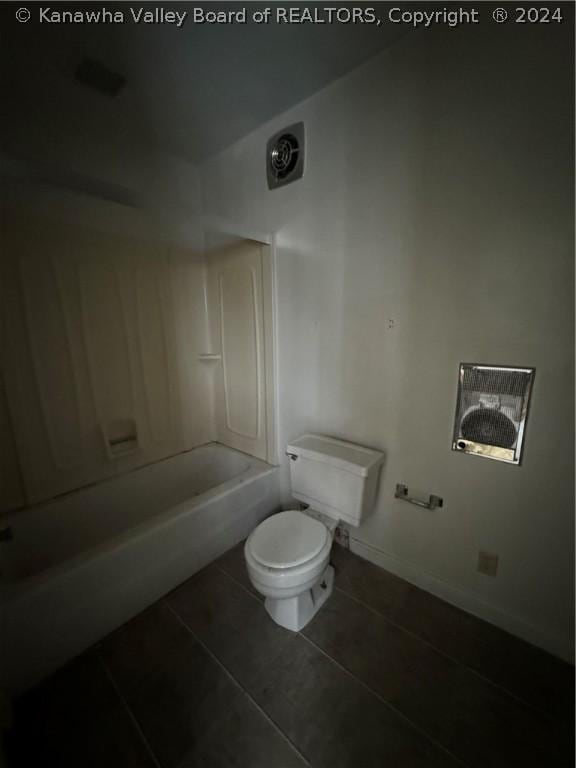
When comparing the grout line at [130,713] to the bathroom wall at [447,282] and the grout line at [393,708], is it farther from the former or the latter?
the bathroom wall at [447,282]

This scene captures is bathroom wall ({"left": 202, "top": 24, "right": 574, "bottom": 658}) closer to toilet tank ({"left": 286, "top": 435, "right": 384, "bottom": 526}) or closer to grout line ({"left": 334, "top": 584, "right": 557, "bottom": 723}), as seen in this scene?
toilet tank ({"left": 286, "top": 435, "right": 384, "bottom": 526})

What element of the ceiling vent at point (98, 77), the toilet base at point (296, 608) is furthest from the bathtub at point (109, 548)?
the ceiling vent at point (98, 77)

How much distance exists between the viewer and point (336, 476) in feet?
4.73

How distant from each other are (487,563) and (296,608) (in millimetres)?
875

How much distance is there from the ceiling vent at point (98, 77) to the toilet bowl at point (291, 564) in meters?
2.26

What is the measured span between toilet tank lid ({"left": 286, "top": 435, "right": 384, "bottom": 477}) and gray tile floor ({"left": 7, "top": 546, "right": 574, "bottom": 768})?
0.69 m

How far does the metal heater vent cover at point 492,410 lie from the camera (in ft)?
3.60

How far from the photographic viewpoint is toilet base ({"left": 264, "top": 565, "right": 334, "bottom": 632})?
4.17 ft

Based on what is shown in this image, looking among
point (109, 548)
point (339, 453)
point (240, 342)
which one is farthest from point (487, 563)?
point (240, 342)

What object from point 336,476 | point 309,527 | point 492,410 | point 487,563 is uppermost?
point 492,410

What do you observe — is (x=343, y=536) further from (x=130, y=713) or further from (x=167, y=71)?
(x=167, y=71)

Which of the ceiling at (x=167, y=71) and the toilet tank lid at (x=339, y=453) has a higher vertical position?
the ceiling at (x=167, y=71)

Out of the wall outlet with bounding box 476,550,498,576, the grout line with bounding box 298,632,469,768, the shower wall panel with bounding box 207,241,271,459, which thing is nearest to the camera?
the grout line with bounding box 298,632,469,768

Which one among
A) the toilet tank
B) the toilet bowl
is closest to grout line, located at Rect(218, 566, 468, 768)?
the toilet bowl
